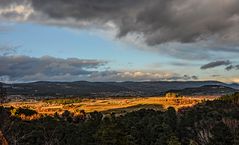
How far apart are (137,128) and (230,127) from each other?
26.0 metres

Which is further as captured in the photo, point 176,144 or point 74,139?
point 74,139

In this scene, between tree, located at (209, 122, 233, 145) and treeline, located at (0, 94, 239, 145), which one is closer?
treeline, located at (0, 94, 239, 145)

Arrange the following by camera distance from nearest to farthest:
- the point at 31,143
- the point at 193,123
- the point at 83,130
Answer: the point at 31,143, the point at 83,130, the point at 193,123

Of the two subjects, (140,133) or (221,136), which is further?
(140,133)

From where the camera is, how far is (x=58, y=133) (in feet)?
338

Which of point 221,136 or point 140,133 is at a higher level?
point 140,133

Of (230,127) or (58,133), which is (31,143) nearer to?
(58,133)

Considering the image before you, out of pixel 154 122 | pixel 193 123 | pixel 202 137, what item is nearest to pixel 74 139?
pixel 154 122

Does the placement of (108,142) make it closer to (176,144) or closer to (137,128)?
(176,144)

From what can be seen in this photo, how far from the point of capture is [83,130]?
327 ft

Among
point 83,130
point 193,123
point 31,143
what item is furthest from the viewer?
point 193,123

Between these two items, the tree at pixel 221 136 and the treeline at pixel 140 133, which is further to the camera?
the tree at pixel 221 136

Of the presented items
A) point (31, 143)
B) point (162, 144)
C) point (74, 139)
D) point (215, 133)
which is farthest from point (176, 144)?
point (31, 143)

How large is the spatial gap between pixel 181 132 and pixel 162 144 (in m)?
23.7
